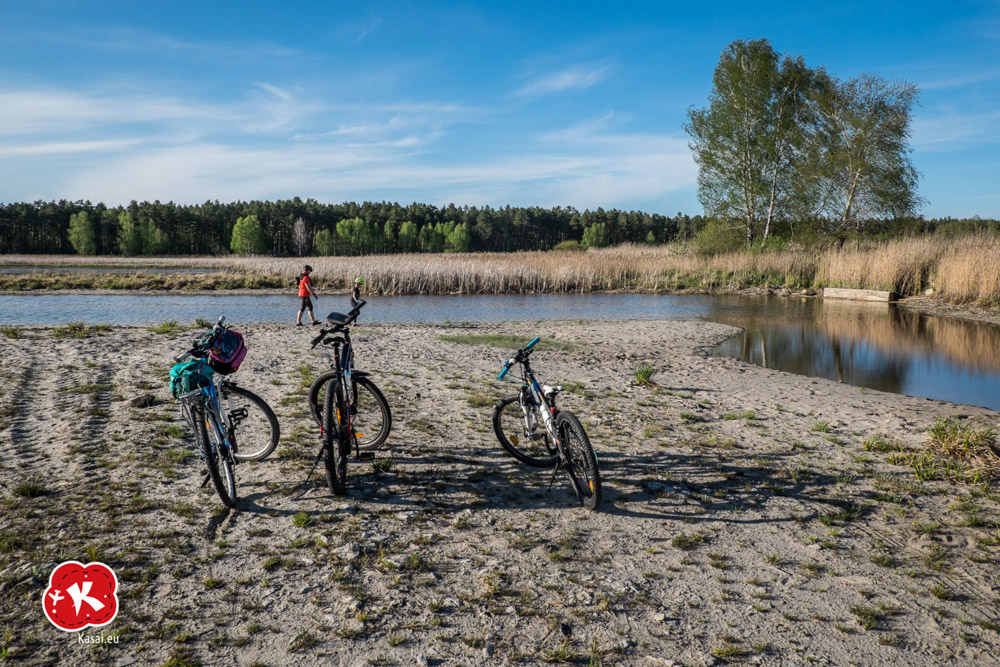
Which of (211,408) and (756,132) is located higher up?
(756,132)

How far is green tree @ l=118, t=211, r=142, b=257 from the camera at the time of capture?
90.8 m

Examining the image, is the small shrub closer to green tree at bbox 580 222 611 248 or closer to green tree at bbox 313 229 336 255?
green tree at bbox 313 229 336 255

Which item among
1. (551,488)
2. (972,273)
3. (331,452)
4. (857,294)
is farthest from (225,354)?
(857,294)

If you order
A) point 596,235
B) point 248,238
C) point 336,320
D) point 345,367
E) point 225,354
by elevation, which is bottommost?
point 345,367

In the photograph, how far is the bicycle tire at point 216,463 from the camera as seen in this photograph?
15.5 feet

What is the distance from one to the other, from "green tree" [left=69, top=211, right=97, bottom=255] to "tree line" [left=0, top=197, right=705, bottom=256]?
6.2 inches

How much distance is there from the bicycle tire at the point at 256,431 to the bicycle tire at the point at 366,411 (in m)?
0.47

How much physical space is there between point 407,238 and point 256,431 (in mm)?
105653

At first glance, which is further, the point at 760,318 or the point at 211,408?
the point at 760,318

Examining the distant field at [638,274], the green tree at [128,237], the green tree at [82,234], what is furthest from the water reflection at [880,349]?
the green tree at [82,234]

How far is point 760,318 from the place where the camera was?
21.9m

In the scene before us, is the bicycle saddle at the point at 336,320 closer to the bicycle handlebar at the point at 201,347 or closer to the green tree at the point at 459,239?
the bicycle handlebar at the point at 201,347

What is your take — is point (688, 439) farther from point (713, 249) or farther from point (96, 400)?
point (713, 249)

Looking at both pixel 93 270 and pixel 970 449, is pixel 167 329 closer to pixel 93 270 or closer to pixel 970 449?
pixel 970 449
